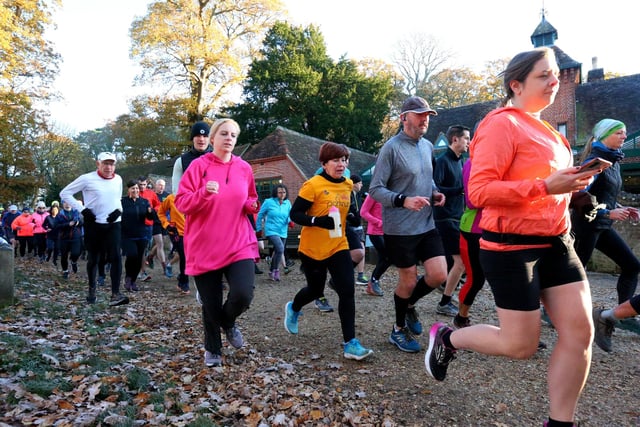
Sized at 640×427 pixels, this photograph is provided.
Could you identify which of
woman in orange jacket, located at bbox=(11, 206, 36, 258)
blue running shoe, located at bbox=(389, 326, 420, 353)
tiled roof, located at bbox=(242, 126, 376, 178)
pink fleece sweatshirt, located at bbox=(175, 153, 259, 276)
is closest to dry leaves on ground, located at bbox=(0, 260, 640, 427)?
blue running shoe, located at bbox=(389, 326, 420, 353)

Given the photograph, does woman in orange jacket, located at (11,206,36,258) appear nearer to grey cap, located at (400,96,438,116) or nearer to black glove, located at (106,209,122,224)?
black glove, located at (106,209,122,224)

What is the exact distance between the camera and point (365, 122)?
1383 inches

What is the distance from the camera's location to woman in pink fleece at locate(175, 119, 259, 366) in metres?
3.85

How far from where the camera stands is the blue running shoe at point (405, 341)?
428 centimetres

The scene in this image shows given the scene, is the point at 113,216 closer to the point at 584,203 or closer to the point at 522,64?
the point at 522,64

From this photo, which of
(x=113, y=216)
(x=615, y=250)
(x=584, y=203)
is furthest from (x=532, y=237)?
(x=113, y=216)

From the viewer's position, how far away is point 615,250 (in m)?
4.71

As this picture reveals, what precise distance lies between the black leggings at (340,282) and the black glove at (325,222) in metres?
0.28

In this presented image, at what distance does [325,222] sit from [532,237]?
6.99ft

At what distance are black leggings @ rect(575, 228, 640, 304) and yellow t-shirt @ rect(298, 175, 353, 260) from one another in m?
2.41

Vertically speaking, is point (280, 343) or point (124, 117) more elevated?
point (124, 117)

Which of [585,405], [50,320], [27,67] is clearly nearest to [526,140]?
[585,405]

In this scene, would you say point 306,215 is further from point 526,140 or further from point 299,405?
point 526,140

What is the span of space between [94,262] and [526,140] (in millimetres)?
6363
